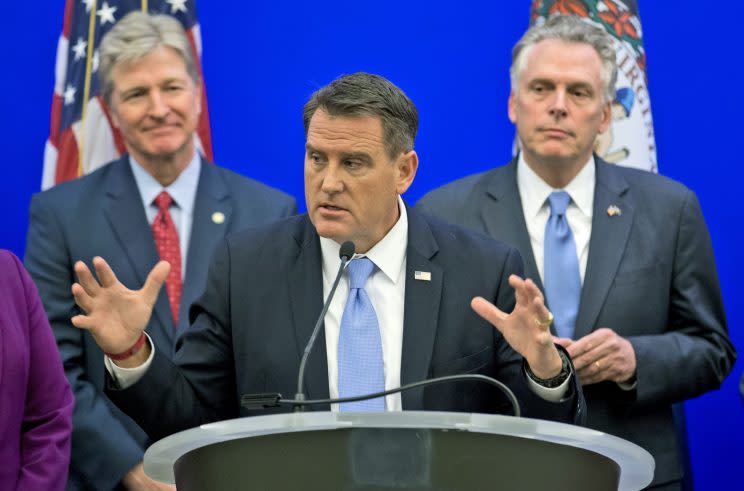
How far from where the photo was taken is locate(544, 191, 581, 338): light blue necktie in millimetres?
3494

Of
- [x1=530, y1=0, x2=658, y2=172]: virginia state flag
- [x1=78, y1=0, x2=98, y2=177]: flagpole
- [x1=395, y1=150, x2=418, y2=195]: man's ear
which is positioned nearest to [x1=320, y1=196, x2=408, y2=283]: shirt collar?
[x1=395, y1=150, x2=418, y2=195]: man's ear

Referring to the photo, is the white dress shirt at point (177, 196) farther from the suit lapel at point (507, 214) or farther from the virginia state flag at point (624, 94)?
the virginia state flag at point (624, 94)

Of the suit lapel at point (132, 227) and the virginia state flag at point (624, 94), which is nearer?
the suit lapel at point (132, 227)

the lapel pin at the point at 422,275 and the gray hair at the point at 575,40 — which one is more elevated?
the gray hair at the point at 575,40

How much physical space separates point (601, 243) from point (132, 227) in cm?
142

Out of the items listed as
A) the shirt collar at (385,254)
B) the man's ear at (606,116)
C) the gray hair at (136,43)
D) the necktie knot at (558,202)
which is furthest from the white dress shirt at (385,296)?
the gray hair at (136,43)

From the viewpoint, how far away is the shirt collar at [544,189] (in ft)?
12.0

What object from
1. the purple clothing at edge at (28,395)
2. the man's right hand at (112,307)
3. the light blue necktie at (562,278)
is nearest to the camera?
the man's right hand at (112,307)

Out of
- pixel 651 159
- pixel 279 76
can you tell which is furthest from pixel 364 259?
pixel 279 76

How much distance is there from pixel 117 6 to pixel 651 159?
1.96 m

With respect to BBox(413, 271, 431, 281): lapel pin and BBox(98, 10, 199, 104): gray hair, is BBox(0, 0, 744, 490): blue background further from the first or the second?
BBox(413, 271, 431, 281): lapel pin

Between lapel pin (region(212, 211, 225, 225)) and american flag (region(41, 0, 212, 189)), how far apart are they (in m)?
0.59

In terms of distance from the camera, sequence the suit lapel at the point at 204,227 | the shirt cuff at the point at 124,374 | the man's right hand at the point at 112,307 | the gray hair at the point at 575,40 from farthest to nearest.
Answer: the gray hair at the point at 575,40
the suit lapel at the point at 204,227
the shirt cuff at the point at 124,374
the man's right hand at the point at 112,307

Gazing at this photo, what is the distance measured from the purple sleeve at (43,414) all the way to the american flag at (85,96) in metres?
1.63
